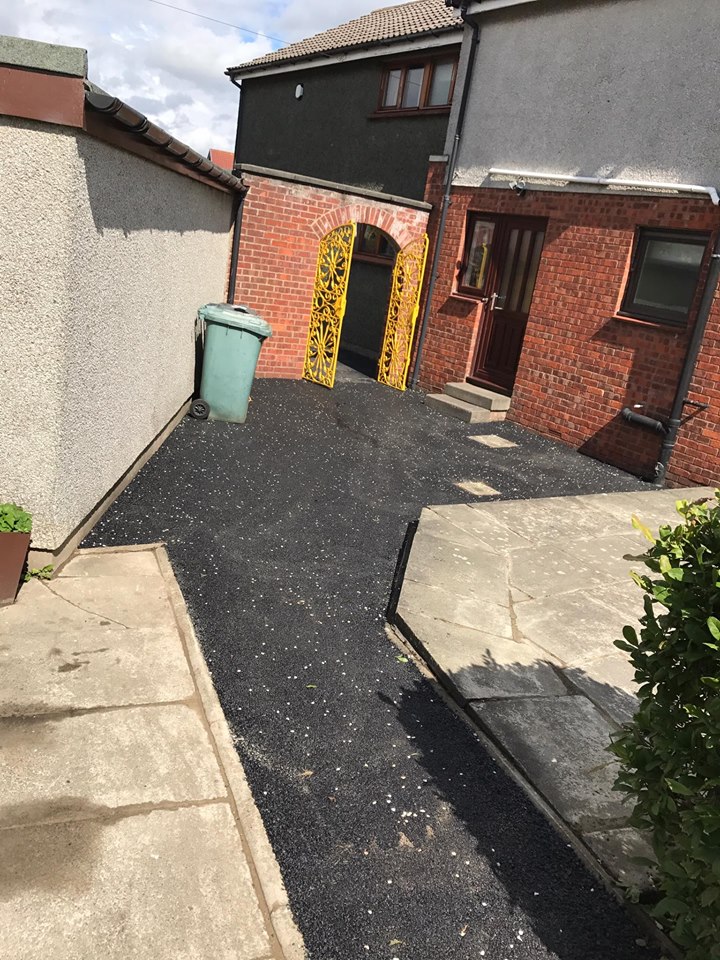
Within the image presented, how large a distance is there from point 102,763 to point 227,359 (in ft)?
18.5

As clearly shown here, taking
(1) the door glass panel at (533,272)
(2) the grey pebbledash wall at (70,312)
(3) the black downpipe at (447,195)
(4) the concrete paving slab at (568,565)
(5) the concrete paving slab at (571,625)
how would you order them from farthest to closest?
1. (3) the black downpipe at (447,195)
2. (1) the door glass panel at (533,272)
3. (4) the concrete paving slab at (568,565)
4. (5) the concrete paving slab at (571,625)
5. (2) the grey pebbledash wall at (70,312)

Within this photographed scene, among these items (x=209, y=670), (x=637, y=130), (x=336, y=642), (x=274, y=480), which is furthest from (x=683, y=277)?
(x=209, y=670)

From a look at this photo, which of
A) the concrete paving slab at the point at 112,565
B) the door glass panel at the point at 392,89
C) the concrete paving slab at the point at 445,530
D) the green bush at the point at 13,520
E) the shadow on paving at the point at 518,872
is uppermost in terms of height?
the door glass panel at the point at 392,89

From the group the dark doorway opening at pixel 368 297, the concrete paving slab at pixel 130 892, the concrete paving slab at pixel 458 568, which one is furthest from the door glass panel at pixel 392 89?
the concrete paving slab at pixel 130 892

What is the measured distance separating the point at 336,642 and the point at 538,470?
15.9 ft

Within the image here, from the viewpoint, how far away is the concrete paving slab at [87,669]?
3199 mm

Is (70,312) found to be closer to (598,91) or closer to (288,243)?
(288,243)

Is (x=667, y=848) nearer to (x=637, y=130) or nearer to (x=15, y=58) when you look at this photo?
(x=15, y=58)

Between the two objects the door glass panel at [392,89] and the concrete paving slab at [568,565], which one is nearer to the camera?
the concrete paving slab at [568,565]

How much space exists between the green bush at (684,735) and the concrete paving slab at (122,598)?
2509 millimetres

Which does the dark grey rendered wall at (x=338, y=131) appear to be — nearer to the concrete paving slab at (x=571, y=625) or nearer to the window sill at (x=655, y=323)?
the window sill at (x=655, y=323)

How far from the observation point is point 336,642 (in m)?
4.09

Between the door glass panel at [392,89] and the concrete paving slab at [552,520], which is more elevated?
the door glass panel at [392,89]

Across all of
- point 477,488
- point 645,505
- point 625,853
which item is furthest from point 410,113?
point 625,853
